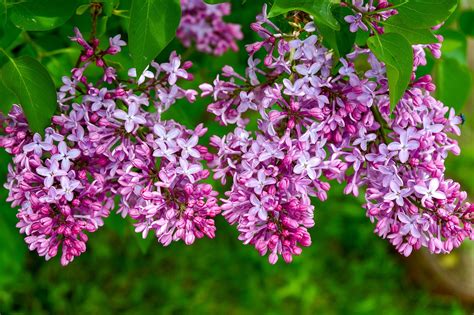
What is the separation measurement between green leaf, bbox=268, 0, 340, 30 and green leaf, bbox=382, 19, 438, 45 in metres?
0.10

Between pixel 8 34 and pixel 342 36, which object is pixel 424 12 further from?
pixel 8 34

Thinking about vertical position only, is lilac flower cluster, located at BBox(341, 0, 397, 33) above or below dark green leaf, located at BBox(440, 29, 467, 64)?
above

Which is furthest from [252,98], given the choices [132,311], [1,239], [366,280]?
[366,280]

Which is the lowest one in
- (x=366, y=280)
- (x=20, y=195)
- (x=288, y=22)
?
(x=366, y=280)

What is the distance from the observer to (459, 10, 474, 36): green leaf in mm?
1742

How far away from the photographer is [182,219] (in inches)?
42.4

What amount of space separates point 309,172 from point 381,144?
0.13 metres

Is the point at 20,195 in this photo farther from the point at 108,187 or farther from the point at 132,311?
the point at 132,311

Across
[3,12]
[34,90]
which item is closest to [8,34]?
[3,12]

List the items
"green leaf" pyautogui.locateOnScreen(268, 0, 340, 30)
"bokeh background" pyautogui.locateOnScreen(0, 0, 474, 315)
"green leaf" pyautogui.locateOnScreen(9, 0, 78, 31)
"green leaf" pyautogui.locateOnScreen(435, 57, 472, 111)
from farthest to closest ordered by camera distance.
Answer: "bokeh background" pyautogui.locateOnScreen(0, 0, 474, 315), "green leaf" pyautogui.locateOnScreen(435, 57, 472, 111), "green leaf" pyautogui.locateOnScreen(9, 0, 78, 31), "green leaf" pyautogui.locateOnScreen(268, 0, 340, 30)

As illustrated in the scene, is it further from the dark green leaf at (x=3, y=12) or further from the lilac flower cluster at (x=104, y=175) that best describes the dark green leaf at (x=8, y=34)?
the lilac flower cluster at (x=104, y=175)

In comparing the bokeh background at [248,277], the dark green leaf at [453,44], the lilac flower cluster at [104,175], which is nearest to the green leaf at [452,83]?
the dark green leaf at [453,44]

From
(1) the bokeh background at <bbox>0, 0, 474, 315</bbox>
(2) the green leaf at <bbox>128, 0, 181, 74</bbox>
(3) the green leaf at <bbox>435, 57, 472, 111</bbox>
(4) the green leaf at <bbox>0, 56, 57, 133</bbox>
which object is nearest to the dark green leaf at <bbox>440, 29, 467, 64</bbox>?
(3) the green leaf at <bbox>435, 57, 472, 111</bbox>

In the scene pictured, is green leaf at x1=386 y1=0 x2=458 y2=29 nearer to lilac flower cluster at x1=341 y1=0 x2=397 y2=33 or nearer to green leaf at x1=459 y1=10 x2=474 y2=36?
lilac flower cluster at x1=341 y1=0 x2=397 y2=33
